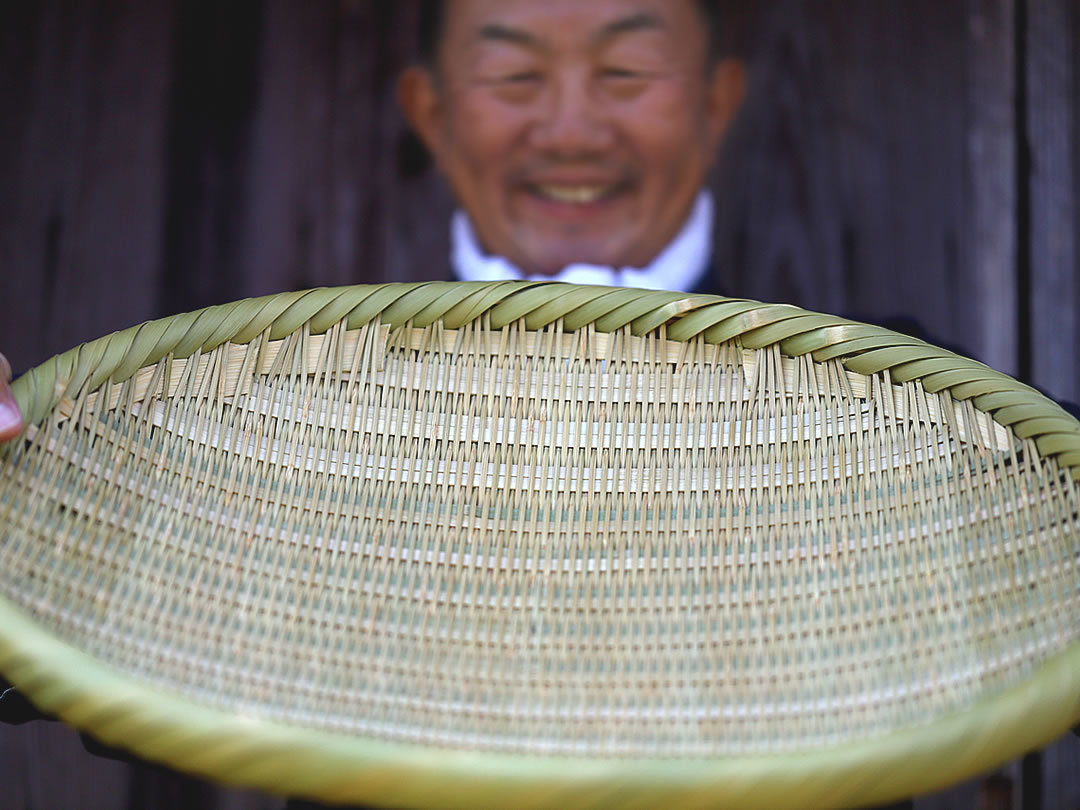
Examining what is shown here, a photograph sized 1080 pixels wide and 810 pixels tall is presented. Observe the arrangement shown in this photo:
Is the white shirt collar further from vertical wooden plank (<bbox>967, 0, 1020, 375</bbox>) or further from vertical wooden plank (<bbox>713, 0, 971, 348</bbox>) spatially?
vertical wooden plank (<bbox>967, 0, 1020, 375</bbox>)

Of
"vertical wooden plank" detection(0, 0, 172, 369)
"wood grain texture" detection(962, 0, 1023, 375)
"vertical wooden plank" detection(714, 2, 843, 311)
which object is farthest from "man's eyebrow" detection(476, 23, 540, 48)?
"wood grain texture" detection(962, 0, 1023, 375)

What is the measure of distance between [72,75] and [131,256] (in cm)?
20

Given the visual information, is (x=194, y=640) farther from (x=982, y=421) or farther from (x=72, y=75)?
(x=72, y=75)

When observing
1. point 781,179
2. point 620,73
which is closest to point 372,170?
point 620,73

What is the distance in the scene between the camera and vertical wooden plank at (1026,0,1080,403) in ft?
3.04

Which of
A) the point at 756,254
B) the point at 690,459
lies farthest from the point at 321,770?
the point at 756,254

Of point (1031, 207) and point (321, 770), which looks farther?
point (1031, 207)

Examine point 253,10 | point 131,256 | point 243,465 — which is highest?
point 253,10

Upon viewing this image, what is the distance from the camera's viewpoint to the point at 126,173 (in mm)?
938

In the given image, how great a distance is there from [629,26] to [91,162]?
57 cm

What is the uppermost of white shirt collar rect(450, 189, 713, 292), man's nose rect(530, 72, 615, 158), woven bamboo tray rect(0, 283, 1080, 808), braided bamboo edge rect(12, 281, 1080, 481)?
man's nose rect(530, 72, 615, 158)

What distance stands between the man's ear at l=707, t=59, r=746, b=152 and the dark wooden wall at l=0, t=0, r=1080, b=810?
0.02m

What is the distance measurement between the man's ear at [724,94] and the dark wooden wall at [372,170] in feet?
0.06

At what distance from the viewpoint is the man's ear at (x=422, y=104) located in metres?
0.92
